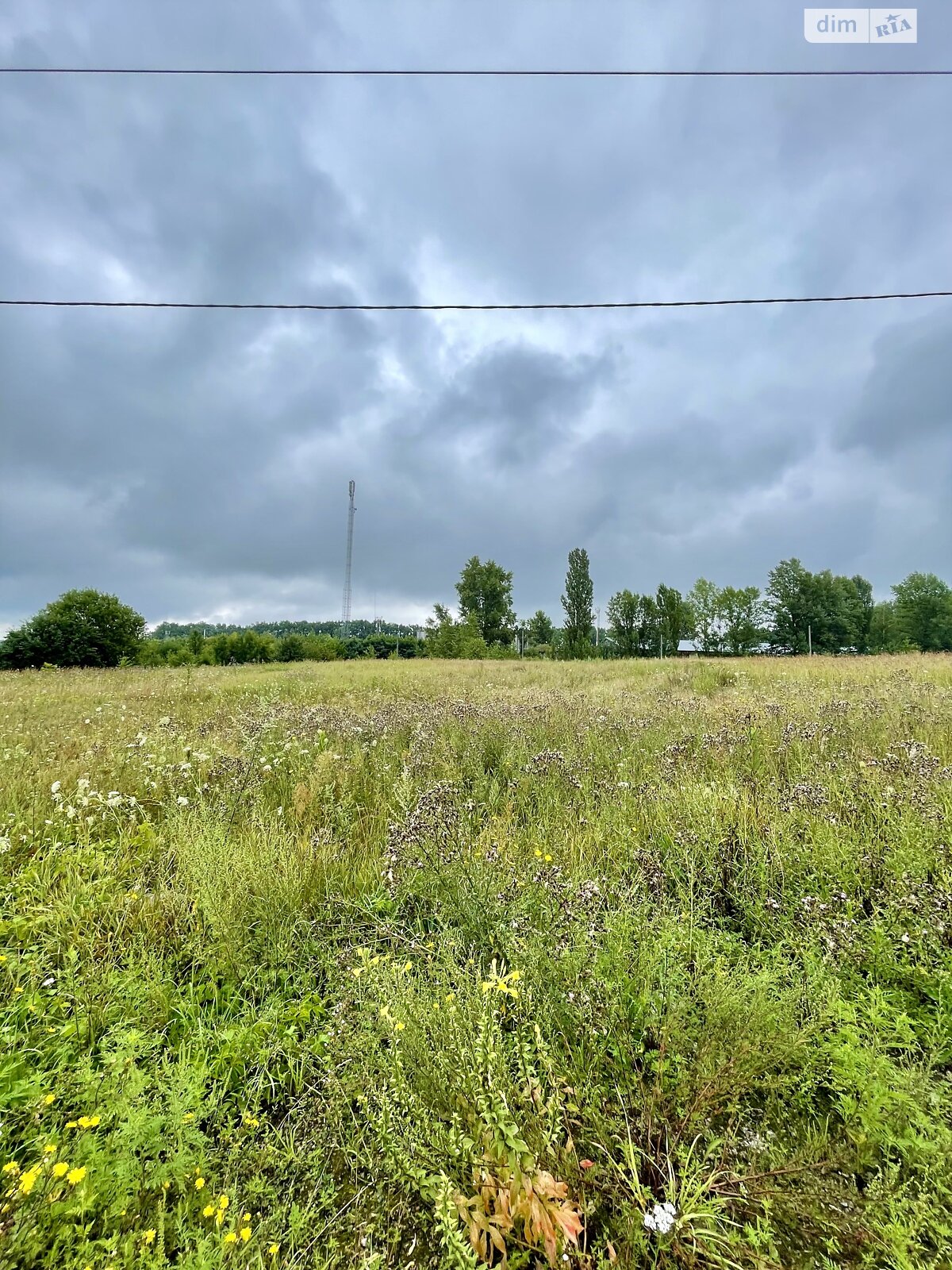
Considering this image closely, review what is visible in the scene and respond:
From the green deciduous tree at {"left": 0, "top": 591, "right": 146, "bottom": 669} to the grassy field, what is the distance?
36671 mm

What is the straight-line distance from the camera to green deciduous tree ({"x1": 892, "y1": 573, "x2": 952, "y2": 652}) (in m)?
53.5

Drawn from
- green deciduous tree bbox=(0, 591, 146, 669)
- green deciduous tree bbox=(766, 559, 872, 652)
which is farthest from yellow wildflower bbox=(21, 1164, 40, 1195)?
green deciduous tree bbox=(766, 559, 872, 652)

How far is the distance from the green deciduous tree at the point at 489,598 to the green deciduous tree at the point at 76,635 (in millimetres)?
29898

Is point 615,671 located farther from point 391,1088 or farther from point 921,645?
point 921,645

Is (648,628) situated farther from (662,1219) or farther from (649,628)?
(662,1219)

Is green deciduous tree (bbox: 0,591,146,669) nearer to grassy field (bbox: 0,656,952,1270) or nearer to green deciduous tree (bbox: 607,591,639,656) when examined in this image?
grassy field (bbox: 0,656,952,1270)

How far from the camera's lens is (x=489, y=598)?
52.1 metres

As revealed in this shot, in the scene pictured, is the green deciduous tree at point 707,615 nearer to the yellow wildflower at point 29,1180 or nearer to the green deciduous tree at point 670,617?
the green deciduous tree at point 670,617

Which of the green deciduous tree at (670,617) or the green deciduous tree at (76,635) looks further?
the green deciduous tree at (670,617)

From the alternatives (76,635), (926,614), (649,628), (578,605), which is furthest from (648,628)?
(76,635)

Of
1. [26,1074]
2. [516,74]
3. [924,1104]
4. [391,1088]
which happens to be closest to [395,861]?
[391,1088]

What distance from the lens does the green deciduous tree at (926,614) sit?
5353 centimetres

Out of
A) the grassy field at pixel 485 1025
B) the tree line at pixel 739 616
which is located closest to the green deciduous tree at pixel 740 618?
the tree line at pixel 739 616

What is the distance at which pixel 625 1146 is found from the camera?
130 centimetres
